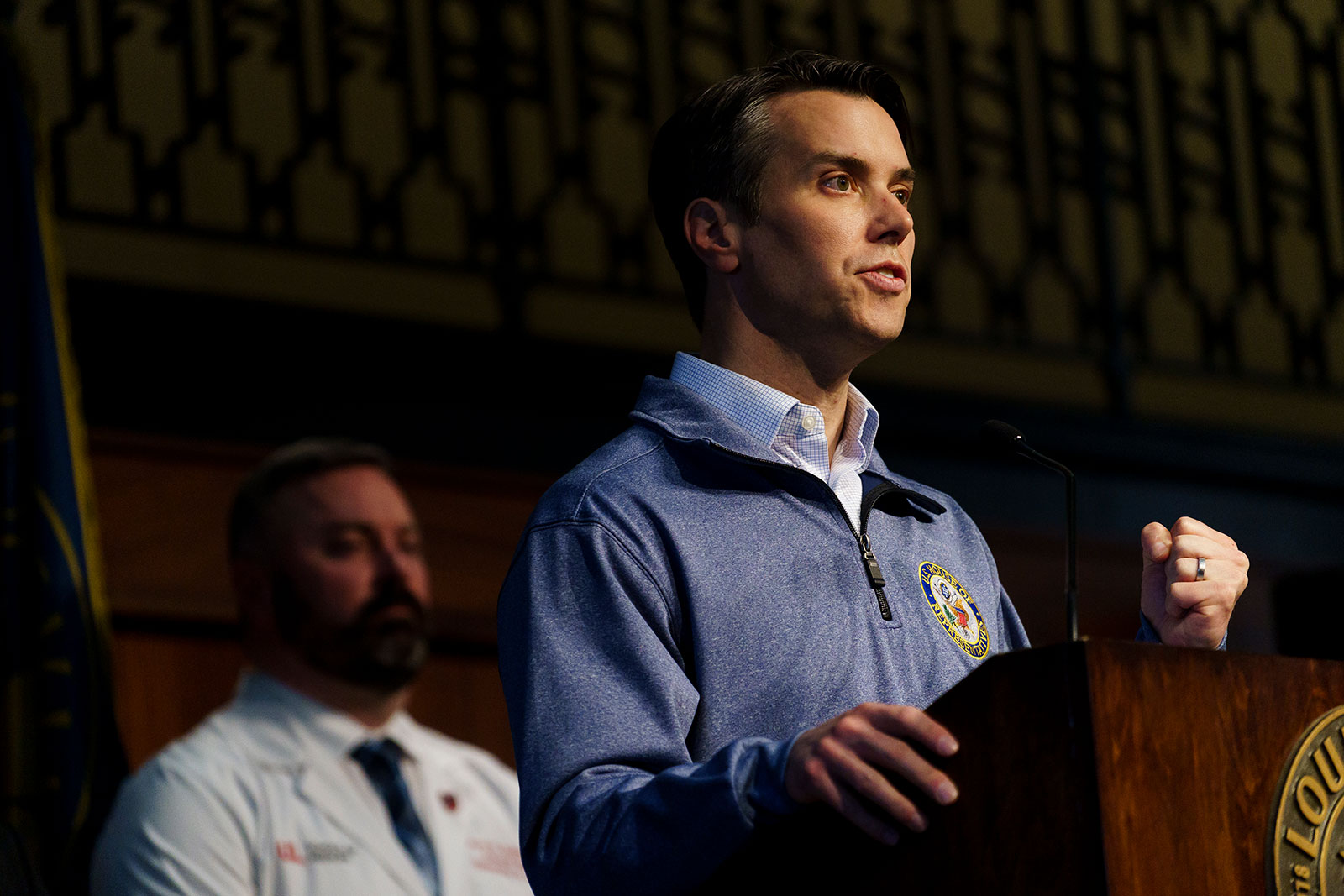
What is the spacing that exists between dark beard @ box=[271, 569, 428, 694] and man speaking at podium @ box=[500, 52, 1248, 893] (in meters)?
1.89

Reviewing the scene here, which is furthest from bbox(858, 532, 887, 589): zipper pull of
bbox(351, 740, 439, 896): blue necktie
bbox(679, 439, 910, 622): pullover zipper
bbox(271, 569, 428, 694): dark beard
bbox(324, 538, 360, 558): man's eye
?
bbox(324, 538, 360, 558): man's eye

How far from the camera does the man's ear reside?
1660 mm

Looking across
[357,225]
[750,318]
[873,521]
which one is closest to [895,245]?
[750,318]

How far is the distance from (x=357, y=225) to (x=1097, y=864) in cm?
360

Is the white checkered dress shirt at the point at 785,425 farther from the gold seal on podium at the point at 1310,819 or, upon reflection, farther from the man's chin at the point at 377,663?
the man's chin at the point at 377,663

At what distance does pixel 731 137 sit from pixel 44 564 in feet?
5.81

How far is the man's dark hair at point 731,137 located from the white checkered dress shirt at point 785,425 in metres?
0.11

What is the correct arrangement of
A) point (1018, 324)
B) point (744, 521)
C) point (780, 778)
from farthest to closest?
point (1018, 324) < point (744, 521) < point (780, 778)

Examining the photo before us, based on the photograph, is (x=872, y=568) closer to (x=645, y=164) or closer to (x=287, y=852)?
(x=287, y=852)

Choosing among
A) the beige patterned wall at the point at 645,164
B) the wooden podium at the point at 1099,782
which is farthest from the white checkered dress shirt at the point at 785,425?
the beige patterned wall at the point at 645,164

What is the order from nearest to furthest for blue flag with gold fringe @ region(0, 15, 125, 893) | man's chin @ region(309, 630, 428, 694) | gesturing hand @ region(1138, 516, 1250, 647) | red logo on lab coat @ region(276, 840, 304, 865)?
gesturing hand @ region(1138, 516, 1250, 647) → blue flag with gold fringe @ region(0, 15, 125, 893) → red logo on lab coat @ region(276, 840, 304, 865) → man's chin @ region(309, 630, 428, 694)

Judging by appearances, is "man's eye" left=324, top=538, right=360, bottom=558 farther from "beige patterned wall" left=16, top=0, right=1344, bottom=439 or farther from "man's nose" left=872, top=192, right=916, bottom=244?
"man's nose" left=872, top=192, right=916, bottom=244

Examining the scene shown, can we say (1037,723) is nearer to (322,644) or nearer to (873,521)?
(873,521)

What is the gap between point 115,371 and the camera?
378 cm
